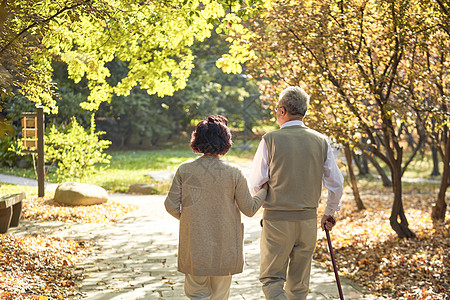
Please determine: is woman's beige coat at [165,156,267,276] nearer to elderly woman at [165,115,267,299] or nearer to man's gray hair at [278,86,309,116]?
elderly woman at [165,115,267,299]

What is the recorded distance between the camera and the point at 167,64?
1112cm

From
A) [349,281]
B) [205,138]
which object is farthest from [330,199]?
[349,281]

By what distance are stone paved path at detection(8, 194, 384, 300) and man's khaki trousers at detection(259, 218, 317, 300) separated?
135 cm

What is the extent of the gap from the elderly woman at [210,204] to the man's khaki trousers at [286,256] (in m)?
0.39

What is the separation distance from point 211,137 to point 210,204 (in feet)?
1.55

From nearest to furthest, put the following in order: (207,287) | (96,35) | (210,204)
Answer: (210,204) → (207,287) → (96,35)

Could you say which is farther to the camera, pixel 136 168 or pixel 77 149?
pixel 136 168

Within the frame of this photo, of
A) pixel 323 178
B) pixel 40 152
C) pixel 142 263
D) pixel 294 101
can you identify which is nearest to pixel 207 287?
pixel 323 178

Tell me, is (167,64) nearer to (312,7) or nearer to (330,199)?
(312,7)

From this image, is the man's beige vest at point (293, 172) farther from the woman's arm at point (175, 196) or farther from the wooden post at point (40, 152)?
the wooden post at point (40, 152)

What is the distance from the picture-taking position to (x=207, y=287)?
403 cm

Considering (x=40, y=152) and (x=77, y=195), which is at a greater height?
(x=40, y=152)

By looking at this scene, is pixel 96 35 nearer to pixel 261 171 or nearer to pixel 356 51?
pixel 356 51

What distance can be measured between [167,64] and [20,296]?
6699 millimetres
